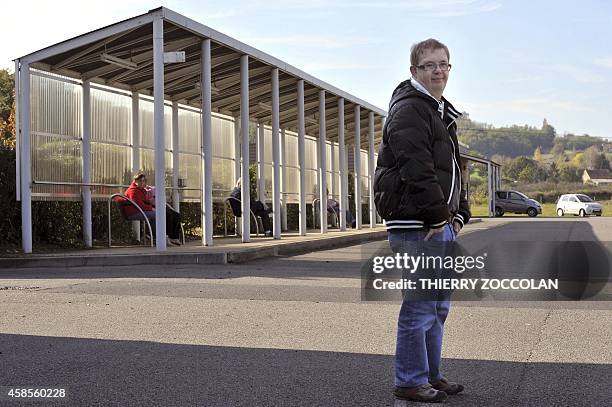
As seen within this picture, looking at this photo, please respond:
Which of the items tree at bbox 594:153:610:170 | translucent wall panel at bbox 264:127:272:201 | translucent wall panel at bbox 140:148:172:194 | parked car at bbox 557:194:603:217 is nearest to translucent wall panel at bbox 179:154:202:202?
translucent wall panel at bbox 140:148:172:194

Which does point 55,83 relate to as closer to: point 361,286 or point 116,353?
point 361,286

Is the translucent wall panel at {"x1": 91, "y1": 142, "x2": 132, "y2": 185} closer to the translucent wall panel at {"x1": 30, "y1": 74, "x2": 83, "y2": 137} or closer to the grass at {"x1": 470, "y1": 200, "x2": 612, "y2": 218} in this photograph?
the translucent wall panel at {"x1": 30, "y1": 74, "x2": 83, "y2": 137}

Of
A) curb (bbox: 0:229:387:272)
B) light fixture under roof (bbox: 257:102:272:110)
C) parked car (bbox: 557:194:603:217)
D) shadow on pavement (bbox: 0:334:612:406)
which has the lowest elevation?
shadow on pavement (bbox: 0:334:612:406)

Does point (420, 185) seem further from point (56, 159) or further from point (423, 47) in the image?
point (56, 159)

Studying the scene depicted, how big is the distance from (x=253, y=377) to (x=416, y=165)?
1797 millimetres

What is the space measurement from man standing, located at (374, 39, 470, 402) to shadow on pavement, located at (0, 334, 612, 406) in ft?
0.75

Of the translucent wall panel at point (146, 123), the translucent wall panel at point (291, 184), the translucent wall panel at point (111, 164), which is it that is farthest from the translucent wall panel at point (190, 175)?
the translucent wall panel at point (291, 184)

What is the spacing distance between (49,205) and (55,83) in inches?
89.1

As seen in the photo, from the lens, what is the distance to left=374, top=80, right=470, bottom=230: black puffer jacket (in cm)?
454

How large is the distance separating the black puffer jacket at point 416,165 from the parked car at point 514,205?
53.7 m

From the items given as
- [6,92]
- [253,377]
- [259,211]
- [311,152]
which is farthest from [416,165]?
[6,92]

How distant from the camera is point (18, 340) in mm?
6926

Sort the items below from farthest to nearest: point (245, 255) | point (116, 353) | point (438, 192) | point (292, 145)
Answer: point (292, 145), point (245, 255), point (116, 353), point (438, 192)

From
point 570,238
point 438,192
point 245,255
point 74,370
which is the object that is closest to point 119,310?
point 74,370
